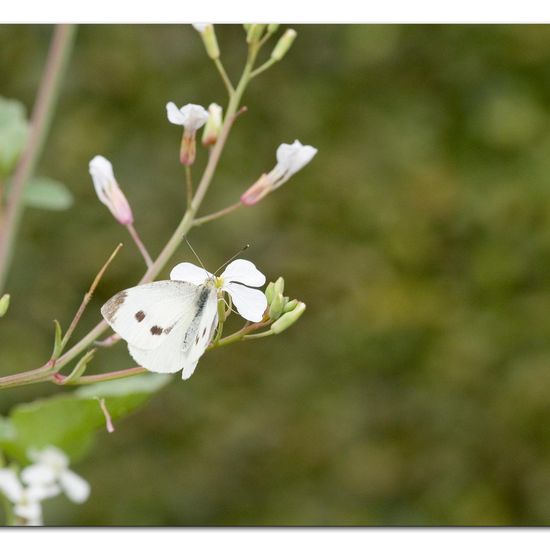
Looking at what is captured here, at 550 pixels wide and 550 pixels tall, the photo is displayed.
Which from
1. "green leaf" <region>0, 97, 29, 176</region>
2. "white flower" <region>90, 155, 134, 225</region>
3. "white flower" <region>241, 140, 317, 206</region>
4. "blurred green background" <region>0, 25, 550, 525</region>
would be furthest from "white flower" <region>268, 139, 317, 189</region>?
"blurred green background" <region>0, 25, 550, 525</region>

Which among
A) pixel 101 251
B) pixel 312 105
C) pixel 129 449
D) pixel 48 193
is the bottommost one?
pixel 129 449

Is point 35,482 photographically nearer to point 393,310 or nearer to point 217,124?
point 217,124

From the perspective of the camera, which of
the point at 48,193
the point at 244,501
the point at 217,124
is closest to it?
the point at 217,124

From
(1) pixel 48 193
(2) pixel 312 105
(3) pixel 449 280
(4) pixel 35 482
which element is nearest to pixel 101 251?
(2) pixel 312 105

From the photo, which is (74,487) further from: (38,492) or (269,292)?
(269,292)

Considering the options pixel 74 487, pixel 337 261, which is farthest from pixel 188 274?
pixel 337 261

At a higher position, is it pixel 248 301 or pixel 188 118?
pixel 188 118
